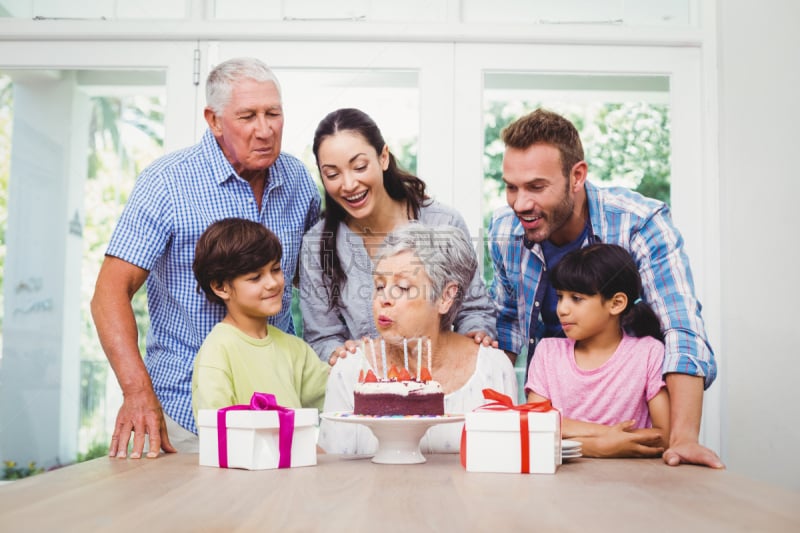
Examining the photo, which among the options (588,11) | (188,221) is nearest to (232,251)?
(188,221)

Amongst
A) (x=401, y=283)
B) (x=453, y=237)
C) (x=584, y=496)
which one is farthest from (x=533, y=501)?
(x=453, y=237)

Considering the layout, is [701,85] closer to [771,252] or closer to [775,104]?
[775,104]

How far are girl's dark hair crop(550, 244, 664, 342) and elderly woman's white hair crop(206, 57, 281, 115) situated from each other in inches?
44.8

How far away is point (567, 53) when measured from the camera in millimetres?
3414

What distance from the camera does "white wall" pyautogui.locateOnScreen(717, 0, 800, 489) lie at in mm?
3371

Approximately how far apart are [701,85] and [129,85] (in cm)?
235

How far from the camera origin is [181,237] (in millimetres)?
2637

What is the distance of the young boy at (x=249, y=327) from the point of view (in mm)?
2256

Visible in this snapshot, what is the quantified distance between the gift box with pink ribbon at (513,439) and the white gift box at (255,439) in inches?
14.0

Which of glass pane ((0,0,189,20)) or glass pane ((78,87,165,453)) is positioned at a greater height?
glass pane ((0,0,189,20))

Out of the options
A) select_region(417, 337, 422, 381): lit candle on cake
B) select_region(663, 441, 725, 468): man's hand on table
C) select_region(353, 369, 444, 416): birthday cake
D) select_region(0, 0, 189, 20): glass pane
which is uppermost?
select_region(0, 0, 189, 20): glass pane

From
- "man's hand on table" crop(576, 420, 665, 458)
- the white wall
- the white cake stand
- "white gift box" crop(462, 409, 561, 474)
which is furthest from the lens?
the white wall

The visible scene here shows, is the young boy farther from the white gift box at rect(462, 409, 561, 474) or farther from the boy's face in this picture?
the white gift box at rect(462, 409, 561, 474)

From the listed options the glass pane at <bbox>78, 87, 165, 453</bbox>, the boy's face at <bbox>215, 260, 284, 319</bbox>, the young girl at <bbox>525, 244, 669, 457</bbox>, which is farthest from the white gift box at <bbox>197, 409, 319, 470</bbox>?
the glass pane at <bbox>78, 87, 165, 453</bbox>
